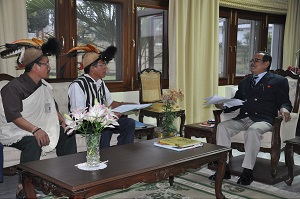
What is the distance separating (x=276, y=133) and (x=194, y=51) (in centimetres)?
262

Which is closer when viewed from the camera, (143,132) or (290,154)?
(290,154)

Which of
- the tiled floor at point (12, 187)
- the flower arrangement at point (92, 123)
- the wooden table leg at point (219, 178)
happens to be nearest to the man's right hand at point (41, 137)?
the tiled floor at point (12, 187)

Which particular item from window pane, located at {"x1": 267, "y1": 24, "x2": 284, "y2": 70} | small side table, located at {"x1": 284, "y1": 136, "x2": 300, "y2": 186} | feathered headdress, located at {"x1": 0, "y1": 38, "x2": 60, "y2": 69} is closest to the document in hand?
small side table, located at {"x1": 284, "y1": 136, "x2": 300, "y2": 186}

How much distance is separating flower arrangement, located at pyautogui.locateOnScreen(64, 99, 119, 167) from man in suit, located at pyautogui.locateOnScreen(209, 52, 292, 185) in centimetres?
158

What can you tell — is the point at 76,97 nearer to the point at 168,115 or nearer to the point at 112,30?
the point at 168,115

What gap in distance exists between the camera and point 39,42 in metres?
3.28

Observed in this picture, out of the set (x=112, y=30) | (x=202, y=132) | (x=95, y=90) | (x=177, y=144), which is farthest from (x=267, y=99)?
(x=112, y=30)

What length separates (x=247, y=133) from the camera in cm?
340

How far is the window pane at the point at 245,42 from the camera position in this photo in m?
6.86

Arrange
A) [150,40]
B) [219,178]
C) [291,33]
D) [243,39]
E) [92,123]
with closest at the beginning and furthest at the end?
[92,123]
[219,178]
[150,40]
[243,39]
[291,33]

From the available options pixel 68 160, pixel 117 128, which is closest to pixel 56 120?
pixel 117 128

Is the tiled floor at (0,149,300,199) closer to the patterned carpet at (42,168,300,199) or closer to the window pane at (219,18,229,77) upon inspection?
the patterned carpet at (42,168,300,199)

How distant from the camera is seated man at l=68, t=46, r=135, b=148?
340cm

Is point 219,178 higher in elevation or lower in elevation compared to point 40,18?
lower
